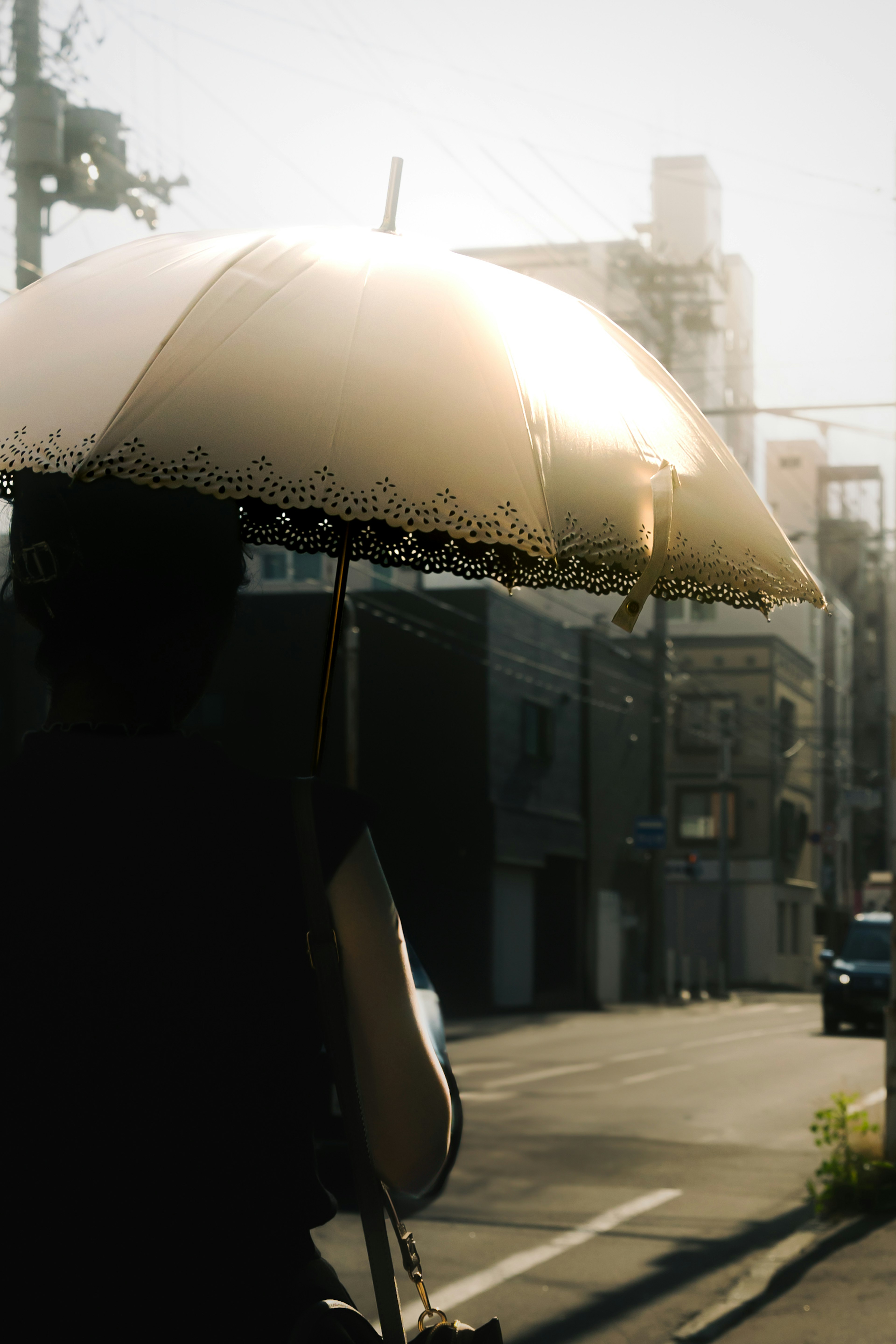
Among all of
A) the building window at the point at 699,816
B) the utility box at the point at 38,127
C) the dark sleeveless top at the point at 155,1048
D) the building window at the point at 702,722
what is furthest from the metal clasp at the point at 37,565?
the building window at the point at 699,816

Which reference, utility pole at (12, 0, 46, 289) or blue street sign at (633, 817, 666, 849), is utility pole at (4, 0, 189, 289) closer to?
utility pole at (12, 0, 46, 289)

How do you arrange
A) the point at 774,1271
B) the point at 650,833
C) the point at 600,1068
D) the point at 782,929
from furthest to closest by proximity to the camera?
the point at 782,929, the point at 650,833, the point at 600,1068, the point at 774,1271

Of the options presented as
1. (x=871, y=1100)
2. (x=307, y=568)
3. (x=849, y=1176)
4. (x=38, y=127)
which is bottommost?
(x=871, y=1100)

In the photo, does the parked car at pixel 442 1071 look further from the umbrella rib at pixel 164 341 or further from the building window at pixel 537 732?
the building window at pixel 537 732

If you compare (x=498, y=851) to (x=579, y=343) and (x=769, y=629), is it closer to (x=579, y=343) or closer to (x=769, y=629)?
(x=769, y=629)

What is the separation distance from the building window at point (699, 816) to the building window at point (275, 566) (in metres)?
23.0

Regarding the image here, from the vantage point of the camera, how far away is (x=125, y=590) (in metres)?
1.83

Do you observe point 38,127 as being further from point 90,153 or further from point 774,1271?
point 774,1271

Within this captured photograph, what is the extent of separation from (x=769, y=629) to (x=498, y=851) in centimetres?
2514

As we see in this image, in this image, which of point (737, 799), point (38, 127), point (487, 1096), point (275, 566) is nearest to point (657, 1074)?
point (487, 1096)

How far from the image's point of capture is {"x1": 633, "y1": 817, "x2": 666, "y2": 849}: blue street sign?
1378 inches

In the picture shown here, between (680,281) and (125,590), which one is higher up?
(680,281)

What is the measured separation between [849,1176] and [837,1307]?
2.34 metres

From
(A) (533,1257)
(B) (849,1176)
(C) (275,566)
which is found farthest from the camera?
(C) (275,566)
